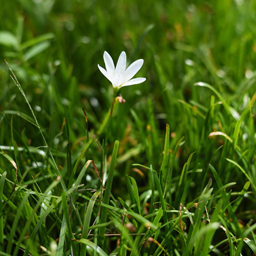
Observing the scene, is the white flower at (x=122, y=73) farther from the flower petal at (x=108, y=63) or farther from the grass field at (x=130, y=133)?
the grass field at (x=130, y=133)

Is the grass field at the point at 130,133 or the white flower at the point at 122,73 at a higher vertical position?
the white flower at the point at 122,73

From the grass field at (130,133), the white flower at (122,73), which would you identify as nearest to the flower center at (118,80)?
the white flower at (122,73)

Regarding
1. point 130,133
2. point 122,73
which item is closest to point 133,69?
point 122,73

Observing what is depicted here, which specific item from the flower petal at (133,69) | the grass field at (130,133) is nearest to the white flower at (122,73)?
the flower petal at (133,69)

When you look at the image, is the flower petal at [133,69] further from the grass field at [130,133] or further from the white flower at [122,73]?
the grass field at [130,133]

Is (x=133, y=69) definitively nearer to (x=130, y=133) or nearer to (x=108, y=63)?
(x=108, y=63)

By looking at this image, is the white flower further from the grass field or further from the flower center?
the grass field

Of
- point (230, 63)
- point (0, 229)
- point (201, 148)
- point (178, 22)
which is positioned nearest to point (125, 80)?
point (201, 148)

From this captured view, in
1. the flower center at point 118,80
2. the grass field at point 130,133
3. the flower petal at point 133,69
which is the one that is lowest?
the grass field at point 130,133
